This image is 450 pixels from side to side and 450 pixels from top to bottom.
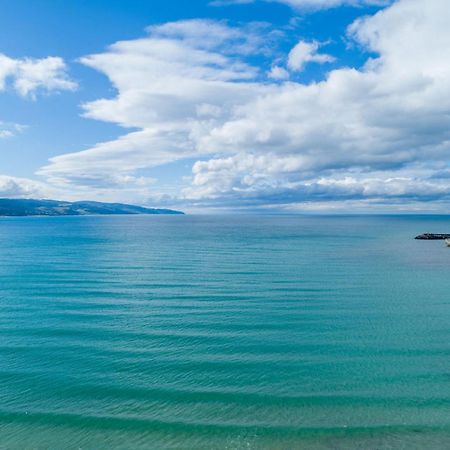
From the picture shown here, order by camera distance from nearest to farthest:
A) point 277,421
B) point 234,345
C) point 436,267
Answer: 1. point 277,421
2. point 234,345
3. point 436,267

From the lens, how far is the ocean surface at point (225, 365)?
16672 mm

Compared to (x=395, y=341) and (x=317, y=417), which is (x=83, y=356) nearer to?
(x=317, y=417)

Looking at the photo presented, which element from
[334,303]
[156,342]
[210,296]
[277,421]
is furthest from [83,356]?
[334,303]

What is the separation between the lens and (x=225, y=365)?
2364 centimetres

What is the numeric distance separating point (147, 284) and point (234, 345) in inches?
974

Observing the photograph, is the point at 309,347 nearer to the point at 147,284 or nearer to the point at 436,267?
the point at 147,284

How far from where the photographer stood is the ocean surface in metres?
16.7

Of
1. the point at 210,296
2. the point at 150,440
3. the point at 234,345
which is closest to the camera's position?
the point at 150,440

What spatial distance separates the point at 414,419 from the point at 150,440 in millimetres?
11580

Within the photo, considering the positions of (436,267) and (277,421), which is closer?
(277,421)

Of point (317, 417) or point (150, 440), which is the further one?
point (317, 417)

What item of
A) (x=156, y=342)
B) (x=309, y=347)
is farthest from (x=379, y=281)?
(x=156, y=342)

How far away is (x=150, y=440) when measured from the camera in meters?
16.1

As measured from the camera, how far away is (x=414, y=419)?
1742 cm
